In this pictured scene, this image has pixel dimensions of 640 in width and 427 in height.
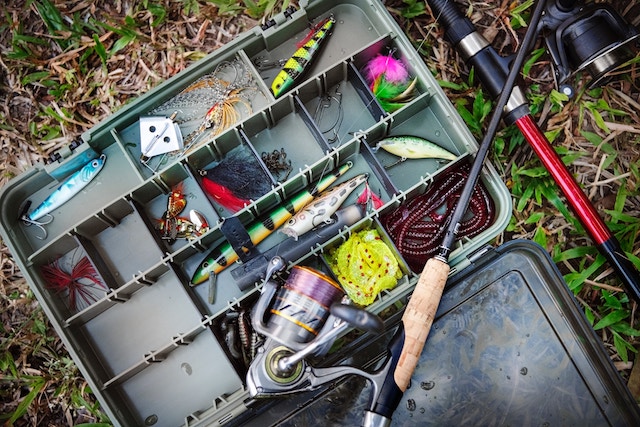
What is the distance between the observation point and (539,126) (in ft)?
10.9

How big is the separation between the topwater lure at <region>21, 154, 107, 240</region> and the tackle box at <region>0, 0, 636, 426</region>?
0.03m

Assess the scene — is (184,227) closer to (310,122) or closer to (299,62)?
(310,122)

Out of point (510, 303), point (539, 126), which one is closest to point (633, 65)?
point (539, 126)

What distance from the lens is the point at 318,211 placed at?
9.36ft

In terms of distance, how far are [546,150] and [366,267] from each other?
1174mm

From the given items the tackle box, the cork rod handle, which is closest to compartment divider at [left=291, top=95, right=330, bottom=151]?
the tackle box

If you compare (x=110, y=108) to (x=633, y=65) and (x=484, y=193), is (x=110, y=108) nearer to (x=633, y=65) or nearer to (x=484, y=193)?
(x=484, y=193)

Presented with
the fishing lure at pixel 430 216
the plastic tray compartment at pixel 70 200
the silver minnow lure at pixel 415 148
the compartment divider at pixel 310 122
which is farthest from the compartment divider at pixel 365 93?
the plastic tray compartment at pixel 70 200

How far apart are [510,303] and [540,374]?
0.36 metres

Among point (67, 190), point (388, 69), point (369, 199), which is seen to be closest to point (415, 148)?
point (369, 199)

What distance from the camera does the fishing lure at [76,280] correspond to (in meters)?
2.90

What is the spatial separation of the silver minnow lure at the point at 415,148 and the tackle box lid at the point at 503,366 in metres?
0.57

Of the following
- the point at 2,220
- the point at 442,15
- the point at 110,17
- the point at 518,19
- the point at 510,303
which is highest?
the point at 110,17

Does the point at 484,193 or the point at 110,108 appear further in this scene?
the point at 110,108
